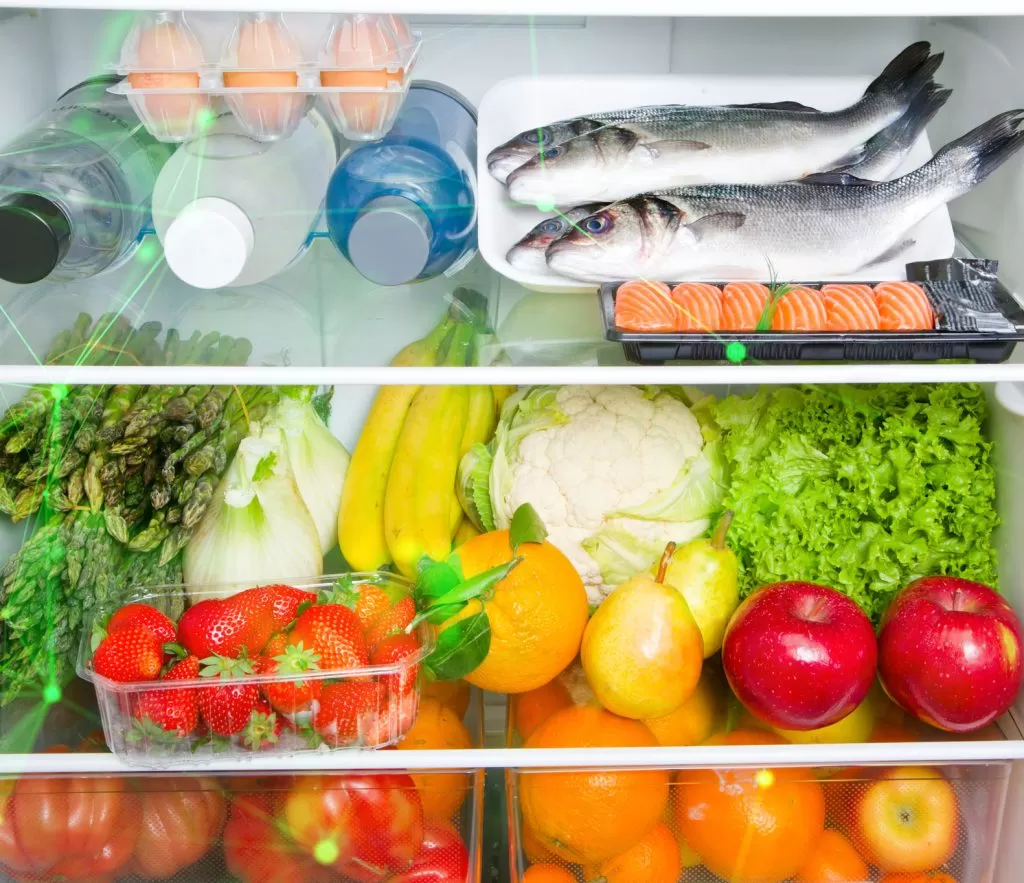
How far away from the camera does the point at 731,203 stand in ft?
3.59

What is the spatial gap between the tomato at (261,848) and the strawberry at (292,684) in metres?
0.17

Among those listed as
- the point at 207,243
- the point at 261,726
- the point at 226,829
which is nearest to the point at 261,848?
the point at 226,829

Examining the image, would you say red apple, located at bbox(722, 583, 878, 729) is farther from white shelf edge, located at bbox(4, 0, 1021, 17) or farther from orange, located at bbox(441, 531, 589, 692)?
white shelf edge, located at bbox(4, 0, 1021, 17)

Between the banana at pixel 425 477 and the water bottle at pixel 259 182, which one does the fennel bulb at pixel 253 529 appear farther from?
the water bottle at pixel 259 182

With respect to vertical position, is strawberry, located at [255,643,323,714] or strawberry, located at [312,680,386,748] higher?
strawberry, located at [255,643,323,714]

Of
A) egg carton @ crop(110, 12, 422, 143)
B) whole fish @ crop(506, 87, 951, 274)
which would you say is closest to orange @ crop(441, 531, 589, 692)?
whole fish @ crop(506, 87, 951, 274)

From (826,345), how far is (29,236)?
28.9 inches

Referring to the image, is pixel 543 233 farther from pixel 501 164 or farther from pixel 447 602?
pixel 447 602

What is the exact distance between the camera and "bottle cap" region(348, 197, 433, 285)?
0.94m

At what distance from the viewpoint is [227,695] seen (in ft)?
3.32

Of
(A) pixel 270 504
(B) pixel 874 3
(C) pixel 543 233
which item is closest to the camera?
(B) pixel 874 3

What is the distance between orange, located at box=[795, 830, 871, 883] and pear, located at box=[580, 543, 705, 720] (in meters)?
0.23

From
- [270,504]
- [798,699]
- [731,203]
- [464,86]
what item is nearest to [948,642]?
[798,699]

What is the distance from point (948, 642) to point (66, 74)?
1224 millimetres
